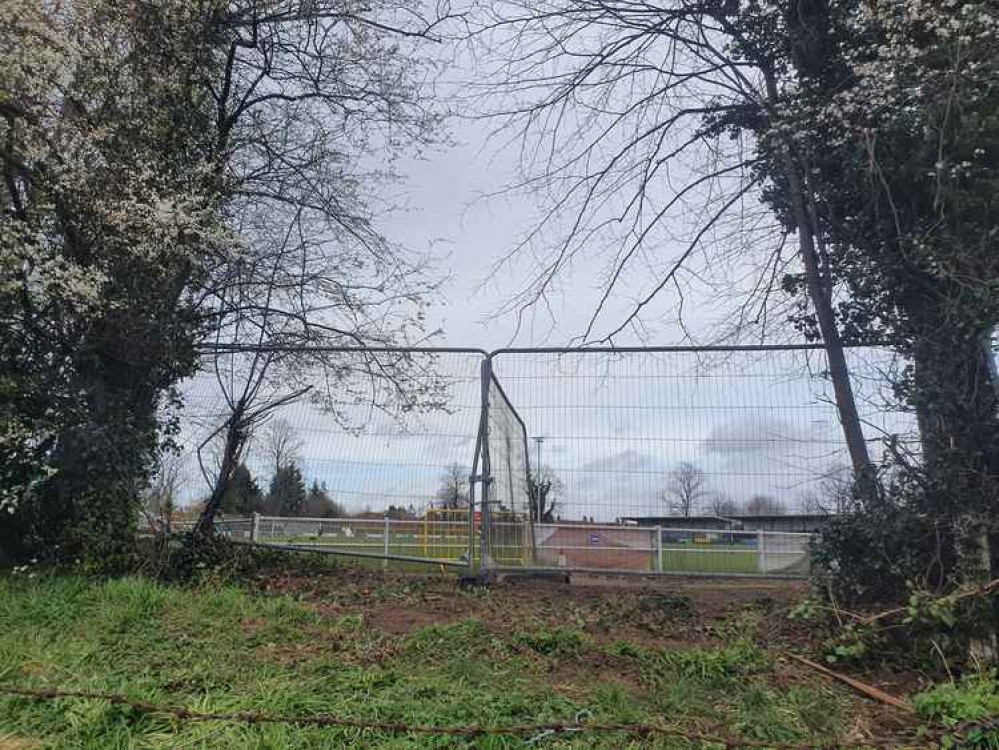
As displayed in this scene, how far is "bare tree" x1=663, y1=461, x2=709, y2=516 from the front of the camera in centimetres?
616

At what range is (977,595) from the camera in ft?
13.5

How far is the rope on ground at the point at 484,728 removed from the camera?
319 cm

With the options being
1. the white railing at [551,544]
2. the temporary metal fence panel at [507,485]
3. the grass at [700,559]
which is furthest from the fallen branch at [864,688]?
the temporary metal fence panel at [507,485]

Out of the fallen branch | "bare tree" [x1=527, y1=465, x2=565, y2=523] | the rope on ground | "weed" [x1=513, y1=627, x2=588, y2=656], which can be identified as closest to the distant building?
"bare tree" [x1=527, y1=465, x2=565, y2=523]

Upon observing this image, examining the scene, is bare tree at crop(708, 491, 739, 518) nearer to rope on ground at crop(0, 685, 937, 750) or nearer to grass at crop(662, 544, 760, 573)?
grass at crop(662, 544, 760, 573)

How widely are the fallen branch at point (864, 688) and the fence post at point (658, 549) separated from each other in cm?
175

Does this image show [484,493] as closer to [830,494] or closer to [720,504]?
[720,504]

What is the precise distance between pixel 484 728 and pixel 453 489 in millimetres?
3247

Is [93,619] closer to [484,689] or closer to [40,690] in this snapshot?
[40,690]

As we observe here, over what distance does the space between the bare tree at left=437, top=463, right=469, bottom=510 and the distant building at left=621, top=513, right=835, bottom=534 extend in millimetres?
1400

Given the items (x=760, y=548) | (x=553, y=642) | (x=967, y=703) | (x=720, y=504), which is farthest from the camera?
(x=720, y=504)

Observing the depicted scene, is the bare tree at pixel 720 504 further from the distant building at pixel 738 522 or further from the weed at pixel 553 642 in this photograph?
the weed at pixel 553 642

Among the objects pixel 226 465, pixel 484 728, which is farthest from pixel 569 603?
pixel 226 465

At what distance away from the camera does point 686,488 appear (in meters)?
6.18
